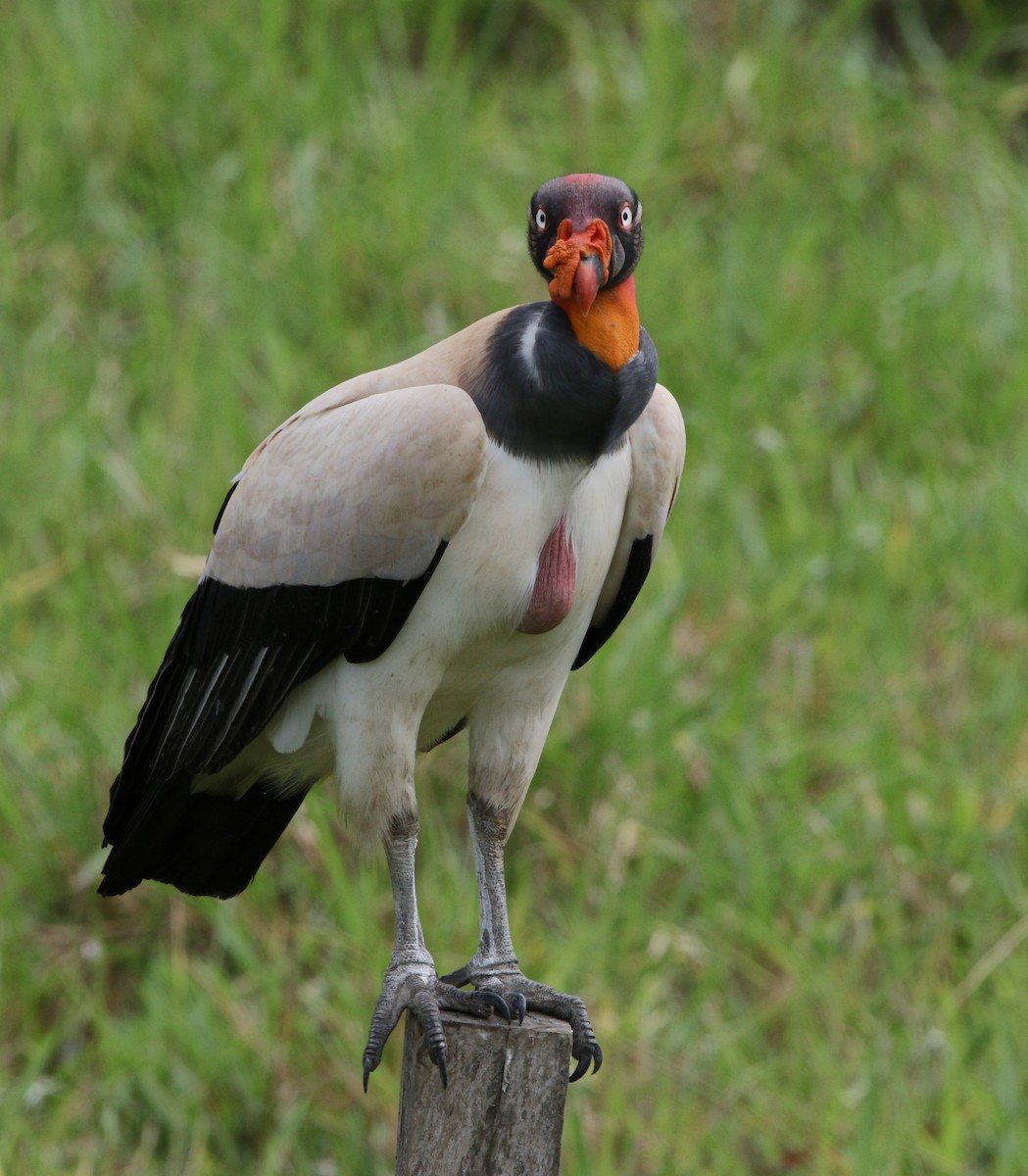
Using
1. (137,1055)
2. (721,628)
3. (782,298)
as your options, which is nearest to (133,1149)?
(137,1055)

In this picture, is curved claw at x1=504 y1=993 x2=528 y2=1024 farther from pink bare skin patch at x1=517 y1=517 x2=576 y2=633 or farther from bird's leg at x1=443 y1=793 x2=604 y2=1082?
pink bare skin patch at x1=517 y1=517 x2=576 y2=633

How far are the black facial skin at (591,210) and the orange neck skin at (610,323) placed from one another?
1.1 inches

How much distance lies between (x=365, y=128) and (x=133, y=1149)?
4.65 m

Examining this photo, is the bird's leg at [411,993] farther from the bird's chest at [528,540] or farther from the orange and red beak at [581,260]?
the orange and red beak at [581,260]

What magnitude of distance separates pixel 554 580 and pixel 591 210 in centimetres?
64

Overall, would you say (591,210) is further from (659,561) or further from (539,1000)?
(659,561)

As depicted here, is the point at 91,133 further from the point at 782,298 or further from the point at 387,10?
the point at 782,298

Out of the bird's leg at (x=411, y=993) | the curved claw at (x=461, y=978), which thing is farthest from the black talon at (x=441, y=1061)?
the curved claw at (x=461, y=978)

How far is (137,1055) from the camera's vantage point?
4.84m

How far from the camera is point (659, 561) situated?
602cm

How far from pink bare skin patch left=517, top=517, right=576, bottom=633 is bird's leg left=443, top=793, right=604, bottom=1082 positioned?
1.83 feet

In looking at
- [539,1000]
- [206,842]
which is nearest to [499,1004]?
[539,1000]

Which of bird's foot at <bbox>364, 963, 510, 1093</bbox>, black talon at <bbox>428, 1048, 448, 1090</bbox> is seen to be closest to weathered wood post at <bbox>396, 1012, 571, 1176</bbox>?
black talon at <bbox>428, 1048, 448, 1090</bbox>

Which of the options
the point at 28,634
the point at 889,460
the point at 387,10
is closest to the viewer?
the point at 28,634
